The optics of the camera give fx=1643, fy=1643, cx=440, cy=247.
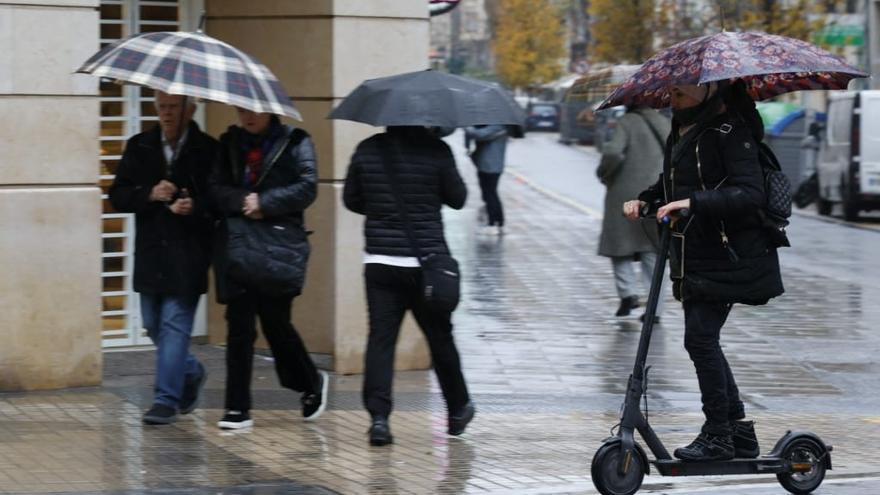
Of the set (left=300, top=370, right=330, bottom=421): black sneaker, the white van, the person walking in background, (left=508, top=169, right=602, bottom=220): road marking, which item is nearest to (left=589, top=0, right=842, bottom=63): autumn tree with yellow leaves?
(left=508, top=169, right=602, bottom=220): road marking

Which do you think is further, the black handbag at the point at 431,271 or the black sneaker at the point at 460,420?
the black sneaker at the point at 460,420

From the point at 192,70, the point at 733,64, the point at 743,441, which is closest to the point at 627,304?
the point at 192,70

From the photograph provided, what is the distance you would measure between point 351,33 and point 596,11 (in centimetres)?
3722

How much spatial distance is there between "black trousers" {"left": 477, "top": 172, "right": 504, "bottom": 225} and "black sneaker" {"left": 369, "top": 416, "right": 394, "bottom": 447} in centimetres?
1353

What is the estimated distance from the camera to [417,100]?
772 centimetres

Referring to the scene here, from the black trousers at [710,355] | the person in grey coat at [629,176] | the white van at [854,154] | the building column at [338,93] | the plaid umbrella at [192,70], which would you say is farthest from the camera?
the white van at [854,154]

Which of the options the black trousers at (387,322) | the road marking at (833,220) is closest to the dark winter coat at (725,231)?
the black trousers at (387,322)

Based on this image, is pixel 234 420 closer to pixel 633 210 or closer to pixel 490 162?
pixel 633 210

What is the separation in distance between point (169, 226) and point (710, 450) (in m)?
2.99

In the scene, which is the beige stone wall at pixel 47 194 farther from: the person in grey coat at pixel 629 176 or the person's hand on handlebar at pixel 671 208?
the person in grey coat at pixel 629 176

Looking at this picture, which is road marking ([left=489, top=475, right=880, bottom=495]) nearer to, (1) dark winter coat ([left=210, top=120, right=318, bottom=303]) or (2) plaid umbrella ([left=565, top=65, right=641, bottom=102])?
(1) dark winter coat ([left=210, top=120, right=318, bottom=303])

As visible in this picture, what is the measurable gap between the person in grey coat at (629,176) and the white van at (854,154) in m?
12.8

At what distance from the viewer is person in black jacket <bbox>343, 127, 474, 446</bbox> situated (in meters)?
7.79

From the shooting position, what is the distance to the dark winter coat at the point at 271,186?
788 cm
